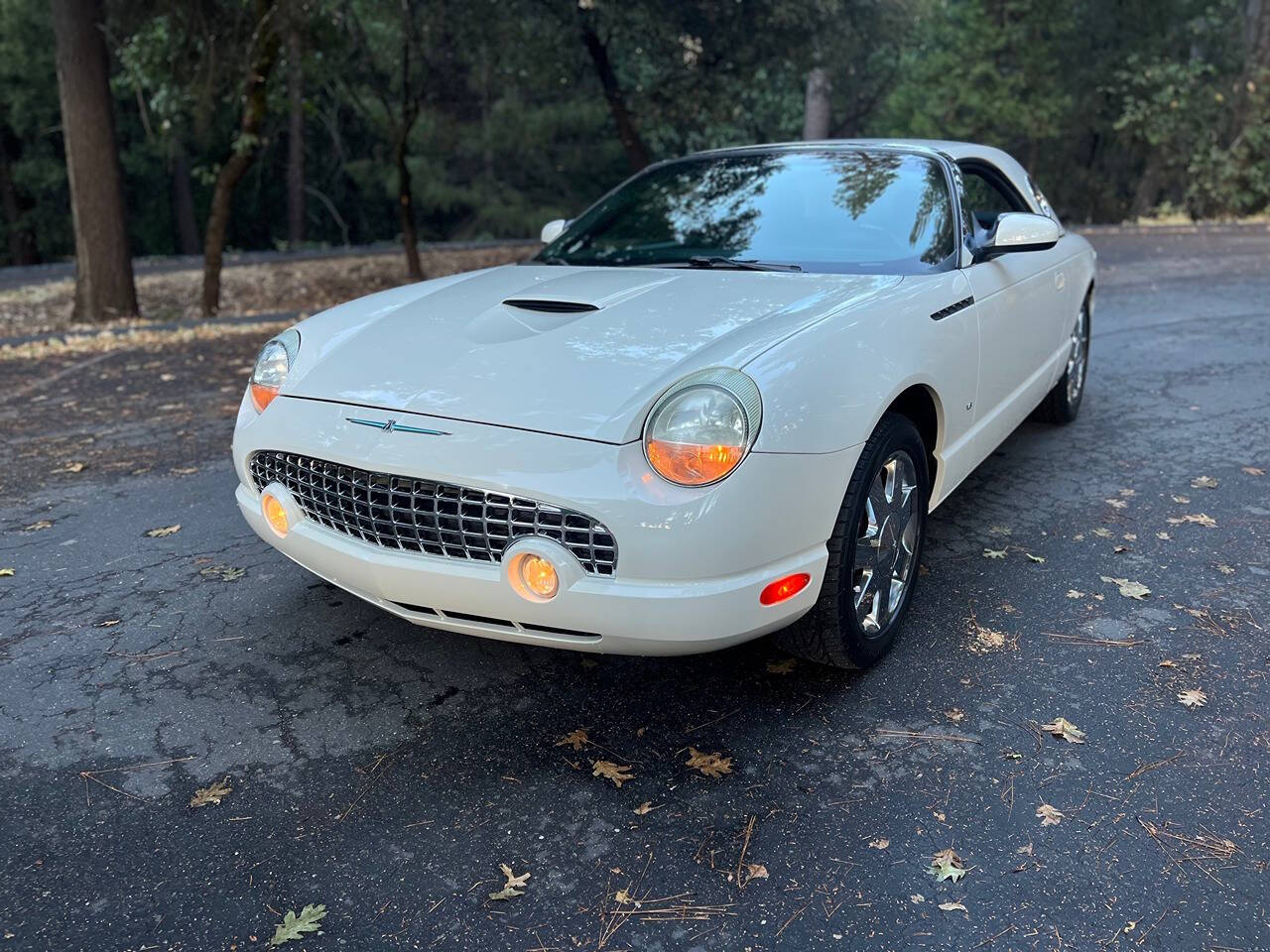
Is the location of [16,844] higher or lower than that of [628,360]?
lower

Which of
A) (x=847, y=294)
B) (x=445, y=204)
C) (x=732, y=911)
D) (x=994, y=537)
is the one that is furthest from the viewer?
(x=445, y=204)

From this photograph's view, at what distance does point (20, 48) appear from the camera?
74.8ft

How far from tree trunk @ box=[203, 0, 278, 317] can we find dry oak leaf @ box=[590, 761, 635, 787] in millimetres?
10462

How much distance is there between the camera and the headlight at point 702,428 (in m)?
2.48

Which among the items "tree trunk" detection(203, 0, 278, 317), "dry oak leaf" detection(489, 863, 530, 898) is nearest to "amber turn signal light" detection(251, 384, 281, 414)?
"dry oak leaf" detection(489, 863, 530, 898)

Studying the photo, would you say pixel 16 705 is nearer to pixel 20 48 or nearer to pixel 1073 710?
pixel 1073 710

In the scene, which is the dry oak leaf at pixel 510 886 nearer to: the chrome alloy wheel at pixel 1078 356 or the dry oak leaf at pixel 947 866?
the dry oak leaf at pixel 947 866

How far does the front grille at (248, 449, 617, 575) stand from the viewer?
8.25 feet

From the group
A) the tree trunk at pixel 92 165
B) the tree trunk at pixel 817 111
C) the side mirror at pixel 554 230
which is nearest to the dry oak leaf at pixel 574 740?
the side mirror at pixel 554 230

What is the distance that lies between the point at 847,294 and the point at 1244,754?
1.65m

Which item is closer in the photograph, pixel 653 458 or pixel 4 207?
pixel 653 458

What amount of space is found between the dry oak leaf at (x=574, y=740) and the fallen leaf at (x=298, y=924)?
0.78 metres

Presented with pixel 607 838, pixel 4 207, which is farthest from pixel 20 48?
pixel 607 838

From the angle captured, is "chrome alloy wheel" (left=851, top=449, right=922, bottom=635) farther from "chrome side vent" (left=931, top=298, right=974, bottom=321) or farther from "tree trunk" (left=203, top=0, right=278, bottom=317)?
"tree trunk" (left=203, top=0, right=278, bottom=317)
